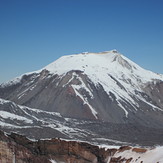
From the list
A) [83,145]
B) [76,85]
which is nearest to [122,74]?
[76,85]

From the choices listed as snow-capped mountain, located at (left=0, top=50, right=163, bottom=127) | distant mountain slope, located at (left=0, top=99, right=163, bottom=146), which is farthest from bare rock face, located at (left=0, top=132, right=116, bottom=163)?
snow-capped mountain, located at (left=0, top=50, right=163, bottom=127)

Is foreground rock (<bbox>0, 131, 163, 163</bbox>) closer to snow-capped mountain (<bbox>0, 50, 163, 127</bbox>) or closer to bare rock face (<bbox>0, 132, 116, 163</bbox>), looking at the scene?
bare rock face (<bbox>0, 132, 116, 163</bbox>)

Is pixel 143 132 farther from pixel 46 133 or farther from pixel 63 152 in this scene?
pixel 63 152

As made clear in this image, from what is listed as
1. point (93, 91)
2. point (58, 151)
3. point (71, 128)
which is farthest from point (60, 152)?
point (93, 91)

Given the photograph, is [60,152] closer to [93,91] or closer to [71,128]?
[71,128]

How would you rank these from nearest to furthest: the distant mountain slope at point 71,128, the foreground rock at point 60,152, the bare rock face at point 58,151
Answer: the foreground rock at point 60,152, the bare rock face at point 58,151, the distant mountain slope at point 71,128

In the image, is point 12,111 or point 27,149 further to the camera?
point 12,111

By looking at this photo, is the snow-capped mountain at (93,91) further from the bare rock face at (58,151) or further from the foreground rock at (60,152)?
the foreground rock at (60,152)

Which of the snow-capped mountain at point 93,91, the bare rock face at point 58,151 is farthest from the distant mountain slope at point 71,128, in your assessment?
the bare rock face at point 58,151
